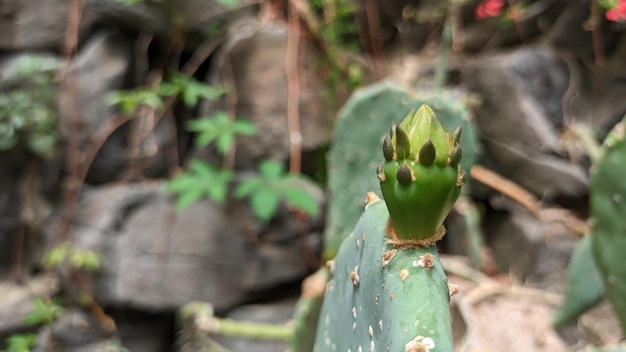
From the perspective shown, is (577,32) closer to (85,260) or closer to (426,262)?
(85,260)

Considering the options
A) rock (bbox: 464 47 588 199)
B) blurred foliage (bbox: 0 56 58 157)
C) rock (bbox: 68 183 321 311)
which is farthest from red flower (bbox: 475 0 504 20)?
blurred foliage (bbox: 0 56 58 157)

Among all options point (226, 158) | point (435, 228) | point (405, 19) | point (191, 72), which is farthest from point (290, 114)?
point (435, 228)

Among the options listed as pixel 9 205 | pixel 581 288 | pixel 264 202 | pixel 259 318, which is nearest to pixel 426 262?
pixel 581 288

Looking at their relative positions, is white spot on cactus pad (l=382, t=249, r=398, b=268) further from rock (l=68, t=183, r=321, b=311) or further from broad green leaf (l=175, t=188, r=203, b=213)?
rock (l=68, t=183, r=321, b=311)

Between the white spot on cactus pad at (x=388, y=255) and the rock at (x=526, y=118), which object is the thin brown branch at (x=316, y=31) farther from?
the white spot on cactus pad at (x=388, y=255)

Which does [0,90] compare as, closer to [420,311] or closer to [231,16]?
[231,16]

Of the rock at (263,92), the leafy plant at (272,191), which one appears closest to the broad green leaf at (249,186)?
the leafy plant at (272,191)
